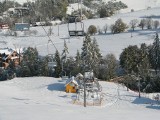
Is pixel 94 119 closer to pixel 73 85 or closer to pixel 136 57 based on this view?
pixel 73 85

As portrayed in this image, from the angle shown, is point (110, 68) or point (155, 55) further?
point (155, 55)

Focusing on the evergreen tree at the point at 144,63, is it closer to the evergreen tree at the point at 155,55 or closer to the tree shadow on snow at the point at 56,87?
the evergreen tree at the point at 155,55

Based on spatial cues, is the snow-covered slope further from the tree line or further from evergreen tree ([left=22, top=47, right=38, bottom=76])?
evergreen tree ([left=22, top=47, right=38, bottom=76])

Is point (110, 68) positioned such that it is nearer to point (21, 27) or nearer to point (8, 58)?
point (8, 58)

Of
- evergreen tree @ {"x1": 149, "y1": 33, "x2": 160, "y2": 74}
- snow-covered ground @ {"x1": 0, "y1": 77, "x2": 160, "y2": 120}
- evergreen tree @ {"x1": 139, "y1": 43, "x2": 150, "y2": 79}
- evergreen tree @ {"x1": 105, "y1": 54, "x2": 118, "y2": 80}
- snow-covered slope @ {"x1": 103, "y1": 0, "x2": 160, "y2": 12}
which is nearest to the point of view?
snow-covered ground @ {"x1": 0, "y1": 77, "x2": 160, "y2": 120}

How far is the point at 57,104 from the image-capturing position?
7703mm

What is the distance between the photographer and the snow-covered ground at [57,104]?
4910mm

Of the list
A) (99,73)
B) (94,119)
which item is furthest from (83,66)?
(94,119)

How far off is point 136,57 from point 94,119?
854 centimetres

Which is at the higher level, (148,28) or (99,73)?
(148,28)

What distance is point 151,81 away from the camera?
11438 mm

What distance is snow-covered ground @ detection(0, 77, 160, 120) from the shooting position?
16.1ft

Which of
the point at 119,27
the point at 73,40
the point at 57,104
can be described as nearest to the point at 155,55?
the point at 57,104

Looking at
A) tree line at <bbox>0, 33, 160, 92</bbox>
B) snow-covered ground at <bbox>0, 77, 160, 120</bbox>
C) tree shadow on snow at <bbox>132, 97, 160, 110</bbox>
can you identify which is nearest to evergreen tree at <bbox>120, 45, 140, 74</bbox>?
tree line at <bbox>0, 33, 160, 92</bbox>
